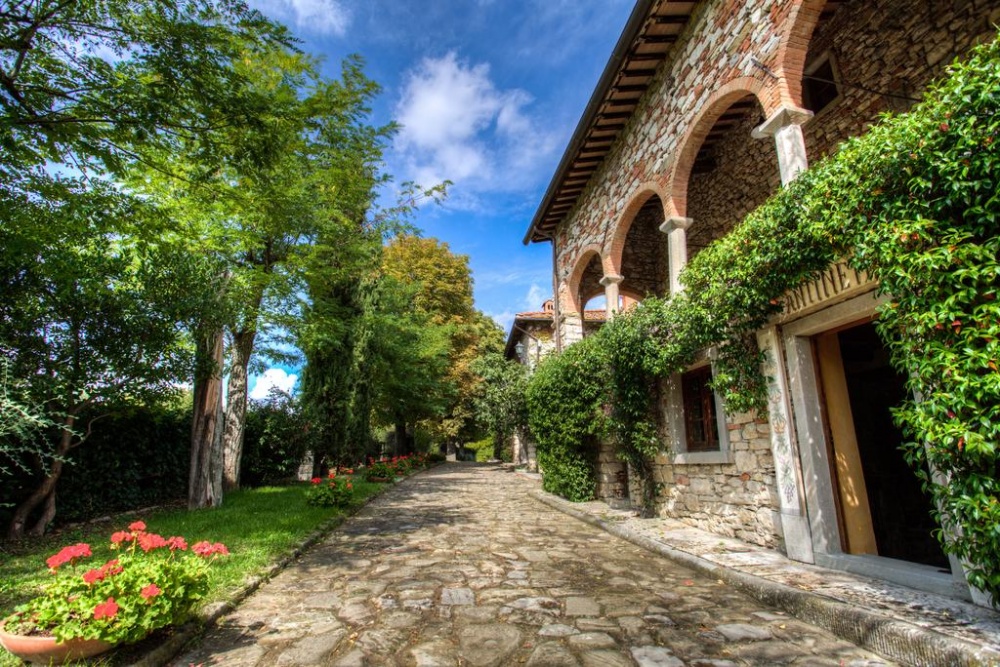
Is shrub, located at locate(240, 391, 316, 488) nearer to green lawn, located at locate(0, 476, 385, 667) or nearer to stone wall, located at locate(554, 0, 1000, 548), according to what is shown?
green lawn, located at locate(0, 476, 385, 667)

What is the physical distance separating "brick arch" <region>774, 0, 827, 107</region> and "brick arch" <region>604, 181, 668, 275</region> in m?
2.76

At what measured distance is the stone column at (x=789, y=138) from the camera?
507cm

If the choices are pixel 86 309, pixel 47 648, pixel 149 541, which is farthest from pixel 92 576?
pixel 86 309

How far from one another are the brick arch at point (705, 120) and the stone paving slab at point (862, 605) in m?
4.70

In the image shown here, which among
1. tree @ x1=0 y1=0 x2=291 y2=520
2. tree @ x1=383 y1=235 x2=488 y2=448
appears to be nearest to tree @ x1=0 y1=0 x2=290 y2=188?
tree @ x1=0 y1=0 x2=291 y2=520

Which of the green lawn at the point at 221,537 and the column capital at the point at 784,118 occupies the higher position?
the column capital at the point at 784,118

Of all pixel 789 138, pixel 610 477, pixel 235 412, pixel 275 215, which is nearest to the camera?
pixel 789 138

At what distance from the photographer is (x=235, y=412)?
1048 centimetres

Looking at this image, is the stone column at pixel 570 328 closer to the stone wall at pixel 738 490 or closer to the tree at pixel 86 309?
the stone wall at pixel 738 490

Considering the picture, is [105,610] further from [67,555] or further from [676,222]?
[676,222]

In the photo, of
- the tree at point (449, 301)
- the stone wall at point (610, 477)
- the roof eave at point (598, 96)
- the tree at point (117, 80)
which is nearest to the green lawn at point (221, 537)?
the tree at point (117, 80)

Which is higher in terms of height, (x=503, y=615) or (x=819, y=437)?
(x=819, y=437)

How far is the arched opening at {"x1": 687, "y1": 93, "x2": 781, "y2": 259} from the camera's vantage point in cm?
843

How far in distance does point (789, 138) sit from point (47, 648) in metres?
7.18
